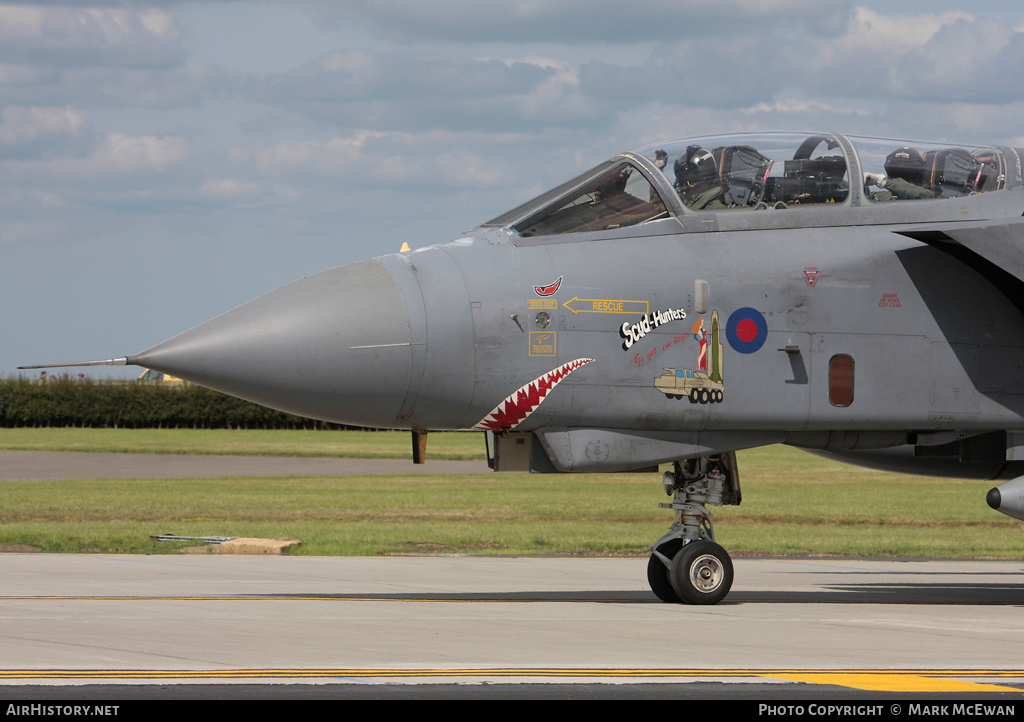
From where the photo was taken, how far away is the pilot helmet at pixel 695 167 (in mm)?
10953

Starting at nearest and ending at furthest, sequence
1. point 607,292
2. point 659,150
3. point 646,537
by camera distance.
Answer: point 607,292, point 659,150, point 646,537

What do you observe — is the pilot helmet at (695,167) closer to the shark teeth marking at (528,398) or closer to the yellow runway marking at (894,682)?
the shark teeth marking at (528,398)

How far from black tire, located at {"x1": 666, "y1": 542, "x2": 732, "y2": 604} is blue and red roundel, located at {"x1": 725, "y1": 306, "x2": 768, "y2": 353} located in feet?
5.76

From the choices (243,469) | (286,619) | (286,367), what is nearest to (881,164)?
(286,367)

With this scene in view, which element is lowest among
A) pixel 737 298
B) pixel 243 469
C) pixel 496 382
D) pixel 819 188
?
pixel 243 469

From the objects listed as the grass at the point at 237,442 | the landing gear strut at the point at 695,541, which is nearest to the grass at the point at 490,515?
the landing gear strut at the point at 695,541

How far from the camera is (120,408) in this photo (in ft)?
254

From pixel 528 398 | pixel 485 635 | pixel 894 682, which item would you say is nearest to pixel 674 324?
pixel 528 398

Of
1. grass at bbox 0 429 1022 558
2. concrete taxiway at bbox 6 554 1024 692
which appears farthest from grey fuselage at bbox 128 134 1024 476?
grass at bbox 0 429 1022 558

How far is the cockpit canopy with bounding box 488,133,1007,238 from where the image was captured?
1077cm

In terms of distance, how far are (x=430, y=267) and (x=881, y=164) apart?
13.5 feet

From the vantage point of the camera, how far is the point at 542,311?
10.2m

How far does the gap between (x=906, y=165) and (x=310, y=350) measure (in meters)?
5.50
